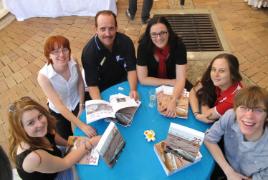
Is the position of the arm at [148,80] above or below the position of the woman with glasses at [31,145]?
above

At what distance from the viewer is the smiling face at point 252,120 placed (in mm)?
1828

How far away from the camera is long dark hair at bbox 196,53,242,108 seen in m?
2.31

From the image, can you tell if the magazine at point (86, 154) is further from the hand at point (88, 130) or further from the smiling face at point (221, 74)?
the smiling face at point (221, 74)

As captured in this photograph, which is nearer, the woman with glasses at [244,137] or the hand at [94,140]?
the woman with glasses at [244,137]

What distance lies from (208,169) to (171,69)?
110 cm

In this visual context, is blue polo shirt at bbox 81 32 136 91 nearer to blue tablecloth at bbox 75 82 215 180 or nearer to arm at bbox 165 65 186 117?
arm at bbox 165 65 186 117

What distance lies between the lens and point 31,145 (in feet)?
6.03

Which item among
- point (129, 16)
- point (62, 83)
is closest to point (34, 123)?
point (62, 83)

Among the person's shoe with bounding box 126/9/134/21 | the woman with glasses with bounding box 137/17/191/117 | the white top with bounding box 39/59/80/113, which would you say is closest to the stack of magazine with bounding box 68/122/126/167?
the white top with bounding box 39/59/80/113

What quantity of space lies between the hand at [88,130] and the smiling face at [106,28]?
81 centimetres

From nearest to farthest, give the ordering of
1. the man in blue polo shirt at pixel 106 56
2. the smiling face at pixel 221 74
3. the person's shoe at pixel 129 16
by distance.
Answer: the smiling face at pixel 221 74 < the man in blue polo shirt at pixel 106 56 < the person's shoe at pixel 129 16

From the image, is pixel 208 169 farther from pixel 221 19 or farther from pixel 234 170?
pixel 221 19

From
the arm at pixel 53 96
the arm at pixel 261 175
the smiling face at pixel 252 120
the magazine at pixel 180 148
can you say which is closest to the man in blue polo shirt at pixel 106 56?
the arm at pixel 53 96

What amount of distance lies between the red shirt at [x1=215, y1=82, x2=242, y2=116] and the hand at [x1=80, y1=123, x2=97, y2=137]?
94cm
